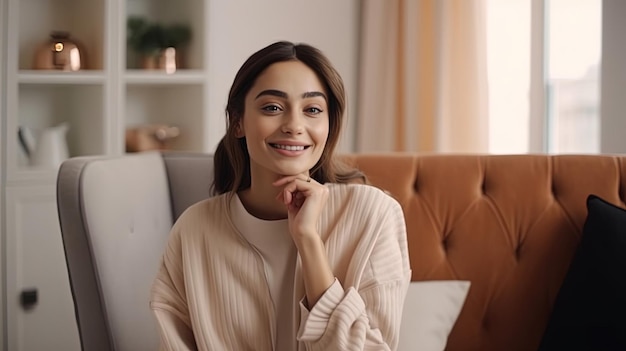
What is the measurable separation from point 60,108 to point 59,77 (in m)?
0.34

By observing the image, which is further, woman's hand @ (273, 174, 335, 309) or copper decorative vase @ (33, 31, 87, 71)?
copper decorative vase @ (33, 31, 87, 71)

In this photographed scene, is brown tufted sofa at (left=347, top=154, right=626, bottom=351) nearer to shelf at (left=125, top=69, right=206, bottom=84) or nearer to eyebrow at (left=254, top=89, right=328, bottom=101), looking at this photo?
eyebrow at (left=254, top=89, right=328, bottom=101)

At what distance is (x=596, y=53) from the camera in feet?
10.4

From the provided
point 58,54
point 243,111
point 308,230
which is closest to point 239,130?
point 243,111

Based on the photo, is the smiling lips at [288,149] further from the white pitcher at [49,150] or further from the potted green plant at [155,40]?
the potted green plant at [155,40]

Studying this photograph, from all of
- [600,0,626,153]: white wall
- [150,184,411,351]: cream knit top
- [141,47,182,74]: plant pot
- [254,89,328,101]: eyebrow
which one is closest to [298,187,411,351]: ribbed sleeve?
[150,184,411,351]: cream knit top

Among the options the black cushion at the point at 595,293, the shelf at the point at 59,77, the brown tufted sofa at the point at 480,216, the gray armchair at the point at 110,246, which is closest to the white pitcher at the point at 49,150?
the shelf at the point at 59,77

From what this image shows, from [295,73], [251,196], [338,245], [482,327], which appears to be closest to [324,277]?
[338,245]

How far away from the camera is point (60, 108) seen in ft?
11.2

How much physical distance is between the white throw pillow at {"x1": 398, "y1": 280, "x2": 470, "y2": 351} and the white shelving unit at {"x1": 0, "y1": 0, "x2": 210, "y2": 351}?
1.56 m

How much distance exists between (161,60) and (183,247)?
1.93 m

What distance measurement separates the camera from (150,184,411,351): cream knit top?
156cm

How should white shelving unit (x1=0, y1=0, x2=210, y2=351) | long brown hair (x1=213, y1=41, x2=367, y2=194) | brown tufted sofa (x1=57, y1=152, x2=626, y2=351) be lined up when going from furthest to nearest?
white shelving unit (x1=0, y1=0, x2=210, y2=351) < brown tufted sofa (x1=57, y1=152, x2=626, y2=351) < long brown hair (x1=213, y1=41, x2=367, y2=194)

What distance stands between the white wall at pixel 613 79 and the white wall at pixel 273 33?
3.78ft
